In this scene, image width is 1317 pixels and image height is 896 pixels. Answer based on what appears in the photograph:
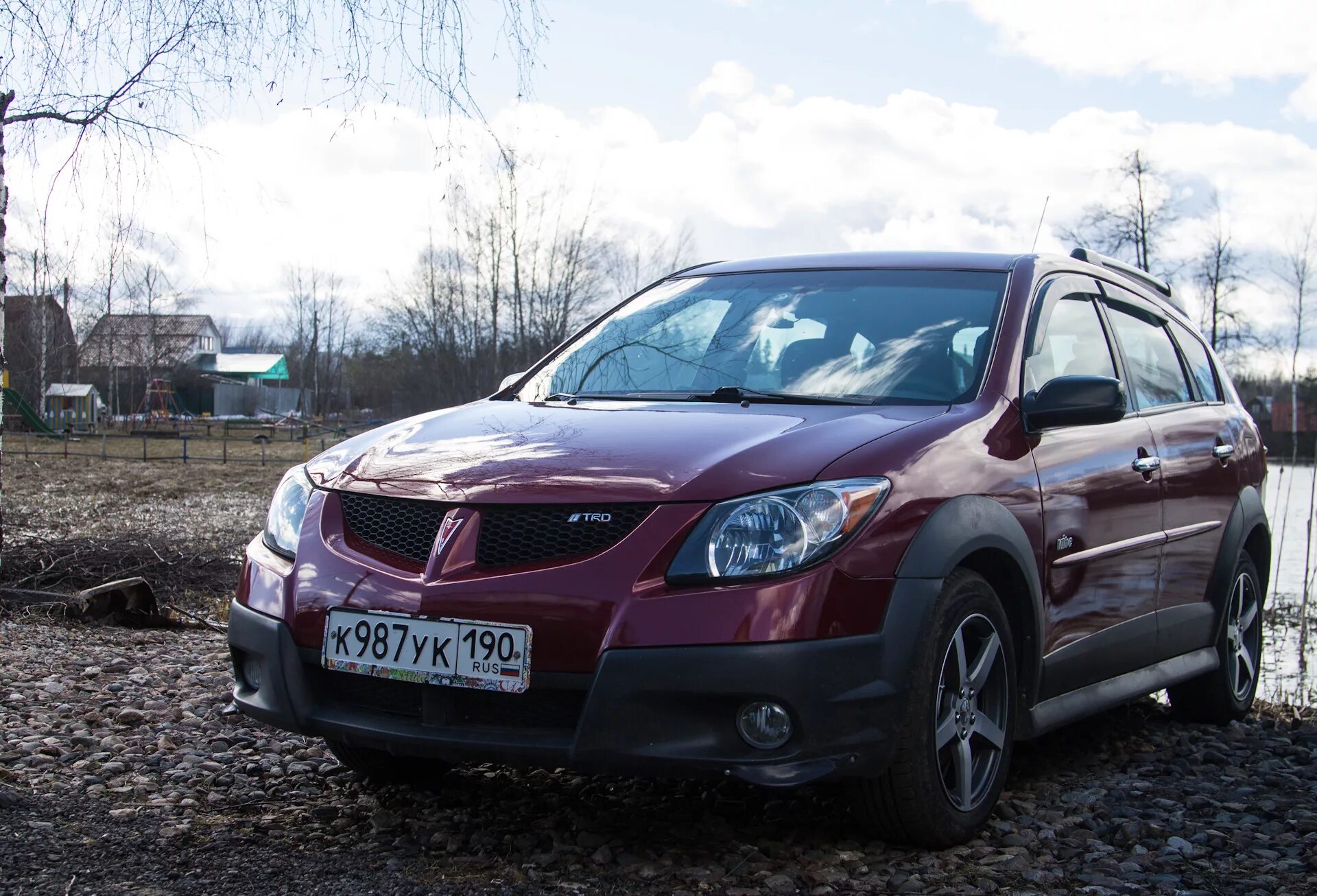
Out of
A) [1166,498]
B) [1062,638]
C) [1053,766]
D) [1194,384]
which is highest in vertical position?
[1194,384]

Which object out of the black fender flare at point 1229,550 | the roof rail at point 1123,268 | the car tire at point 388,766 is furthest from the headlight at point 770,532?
the black fender flare at point 1229,550

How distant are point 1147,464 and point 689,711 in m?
2.27

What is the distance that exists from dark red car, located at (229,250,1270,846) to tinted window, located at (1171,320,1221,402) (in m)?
1.15

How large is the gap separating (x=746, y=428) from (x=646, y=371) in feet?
3.10

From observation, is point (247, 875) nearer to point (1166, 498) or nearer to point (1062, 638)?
point (1062, 638)

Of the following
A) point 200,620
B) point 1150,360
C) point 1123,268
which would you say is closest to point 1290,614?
point 1123,268

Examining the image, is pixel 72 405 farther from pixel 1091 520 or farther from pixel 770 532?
pixel 770 532

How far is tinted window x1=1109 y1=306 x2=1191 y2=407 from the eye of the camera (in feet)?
16.4

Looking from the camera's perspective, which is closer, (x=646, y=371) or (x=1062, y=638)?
(x=1062, y=638)

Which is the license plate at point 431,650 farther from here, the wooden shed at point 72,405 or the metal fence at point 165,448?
the wooden shed at point 72,405

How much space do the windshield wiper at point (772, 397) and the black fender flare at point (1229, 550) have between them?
84.6 inches

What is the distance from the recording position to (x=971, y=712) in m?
3.62

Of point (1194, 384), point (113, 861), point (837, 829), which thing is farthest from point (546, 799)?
point (1194, 384)

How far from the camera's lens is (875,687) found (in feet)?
10.3
